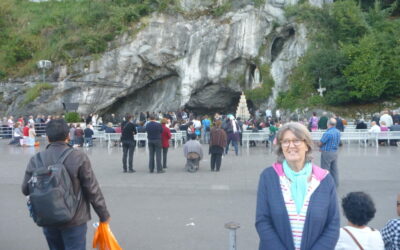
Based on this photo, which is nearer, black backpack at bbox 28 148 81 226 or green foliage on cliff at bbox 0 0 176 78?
black backpack at bbox 28 148 81 226

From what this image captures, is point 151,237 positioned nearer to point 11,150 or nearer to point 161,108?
point 11,150

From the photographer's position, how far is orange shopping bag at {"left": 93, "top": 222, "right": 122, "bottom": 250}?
4.16 meters

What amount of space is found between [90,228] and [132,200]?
6.00ft

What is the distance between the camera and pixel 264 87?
104 ft

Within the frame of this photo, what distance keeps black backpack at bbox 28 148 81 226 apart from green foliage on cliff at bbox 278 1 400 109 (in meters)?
26.1

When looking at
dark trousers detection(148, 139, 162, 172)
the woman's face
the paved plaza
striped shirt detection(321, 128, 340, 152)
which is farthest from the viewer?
dark trousers detection(148, 139, 162, 172)

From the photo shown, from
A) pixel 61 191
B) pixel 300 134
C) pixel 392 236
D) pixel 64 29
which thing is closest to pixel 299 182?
pixel 300 134

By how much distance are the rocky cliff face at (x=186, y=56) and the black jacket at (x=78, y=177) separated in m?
28.3

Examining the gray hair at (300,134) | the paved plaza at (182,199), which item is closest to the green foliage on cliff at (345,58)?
the paved plaza at (182,199)

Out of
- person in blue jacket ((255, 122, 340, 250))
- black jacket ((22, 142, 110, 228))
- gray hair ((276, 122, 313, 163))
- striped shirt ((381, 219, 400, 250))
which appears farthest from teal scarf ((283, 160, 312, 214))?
black jacket ((22, 142, 110, 228))

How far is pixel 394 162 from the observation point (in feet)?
42.8

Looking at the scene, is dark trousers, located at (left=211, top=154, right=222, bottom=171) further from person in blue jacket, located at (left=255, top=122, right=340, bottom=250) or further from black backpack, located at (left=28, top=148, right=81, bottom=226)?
person in blue jacket, located at (left=255, top=122, right=340, bottom=250)

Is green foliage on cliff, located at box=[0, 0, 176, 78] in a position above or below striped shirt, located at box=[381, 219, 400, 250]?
above

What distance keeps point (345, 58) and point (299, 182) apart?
2770 centimetres
